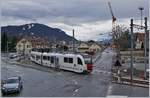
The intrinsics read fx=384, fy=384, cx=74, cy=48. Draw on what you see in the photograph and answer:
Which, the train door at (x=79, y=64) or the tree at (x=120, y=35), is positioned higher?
the tree at (x=120, y=35)

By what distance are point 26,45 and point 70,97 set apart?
12521 centimetres

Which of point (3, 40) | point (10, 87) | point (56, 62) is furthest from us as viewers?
point (3, 40)

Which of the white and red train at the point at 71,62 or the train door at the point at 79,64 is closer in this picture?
the train door at the point at 79,64

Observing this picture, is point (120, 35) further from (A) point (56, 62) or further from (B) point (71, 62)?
(B) point (71, 62)

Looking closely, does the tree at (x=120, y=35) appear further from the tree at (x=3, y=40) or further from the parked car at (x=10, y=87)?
the parked car at (x=10, y=87)

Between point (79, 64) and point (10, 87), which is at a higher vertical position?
point (79, 64)

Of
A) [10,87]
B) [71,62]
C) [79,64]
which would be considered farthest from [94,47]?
[10,87]

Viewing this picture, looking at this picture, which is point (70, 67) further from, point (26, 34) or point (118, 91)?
point (26, 34)

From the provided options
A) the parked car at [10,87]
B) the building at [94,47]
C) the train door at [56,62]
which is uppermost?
the building at [94,47]

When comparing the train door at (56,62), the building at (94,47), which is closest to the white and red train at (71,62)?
the train door at (56,62)

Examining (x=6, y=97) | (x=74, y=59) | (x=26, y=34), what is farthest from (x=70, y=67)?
(x=26, y=34)

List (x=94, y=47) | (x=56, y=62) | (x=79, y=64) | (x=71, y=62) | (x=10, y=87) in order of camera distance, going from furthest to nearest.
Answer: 1. (x=94, y=47)
2. (x=56, y=62)
3. (x=71, y=62)
4. (x=79, y=64)
5. (x=10, y=87)

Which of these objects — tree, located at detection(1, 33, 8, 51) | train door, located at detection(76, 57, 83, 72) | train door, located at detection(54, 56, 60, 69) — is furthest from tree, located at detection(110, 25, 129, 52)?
train door, located at detection(76, 57, 83, 72)

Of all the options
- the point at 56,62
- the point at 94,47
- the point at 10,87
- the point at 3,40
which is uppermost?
the point at 3,40
